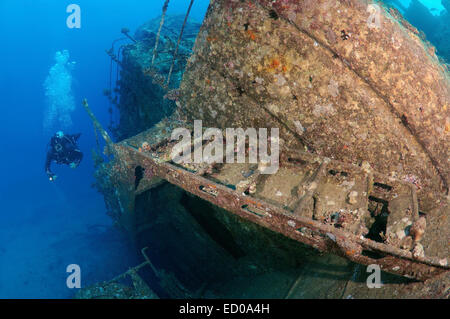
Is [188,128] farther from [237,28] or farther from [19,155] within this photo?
[19,155]

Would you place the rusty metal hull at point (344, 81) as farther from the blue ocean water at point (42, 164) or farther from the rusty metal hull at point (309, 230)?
the blue ocean water at point (42, 164)

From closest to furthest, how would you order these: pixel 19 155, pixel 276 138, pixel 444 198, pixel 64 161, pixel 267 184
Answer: pixel 444 198, pixel 267 184, pixel 276 138, pixel 64 161, pixel 19 155

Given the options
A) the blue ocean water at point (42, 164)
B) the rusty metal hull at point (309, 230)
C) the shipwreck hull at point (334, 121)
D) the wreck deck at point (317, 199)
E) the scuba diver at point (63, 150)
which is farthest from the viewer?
the blue ocean water at point (42, 164)

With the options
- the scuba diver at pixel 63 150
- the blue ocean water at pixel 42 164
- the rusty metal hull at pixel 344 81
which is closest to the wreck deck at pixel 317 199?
the rusty metal hull at pixel 344 81

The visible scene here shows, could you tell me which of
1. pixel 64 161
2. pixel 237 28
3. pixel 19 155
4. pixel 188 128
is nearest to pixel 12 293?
pixel 64 161

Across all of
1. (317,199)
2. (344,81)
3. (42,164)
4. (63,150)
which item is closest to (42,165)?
(42,164)

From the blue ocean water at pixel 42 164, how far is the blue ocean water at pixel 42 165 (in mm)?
58

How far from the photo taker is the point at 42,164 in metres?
36.9

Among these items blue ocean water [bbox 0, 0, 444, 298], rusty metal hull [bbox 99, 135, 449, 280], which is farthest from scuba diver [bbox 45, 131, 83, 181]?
rusty metal hull [bbox 99, 135, 449, 280]

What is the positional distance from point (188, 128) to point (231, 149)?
106cm

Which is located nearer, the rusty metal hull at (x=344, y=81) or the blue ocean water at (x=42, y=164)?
the rusty metal hull at (x=344, y=81)

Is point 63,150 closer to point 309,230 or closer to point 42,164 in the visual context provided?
point 309,230

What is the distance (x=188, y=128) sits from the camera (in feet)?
15.2

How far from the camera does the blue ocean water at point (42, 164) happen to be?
38.9ft
